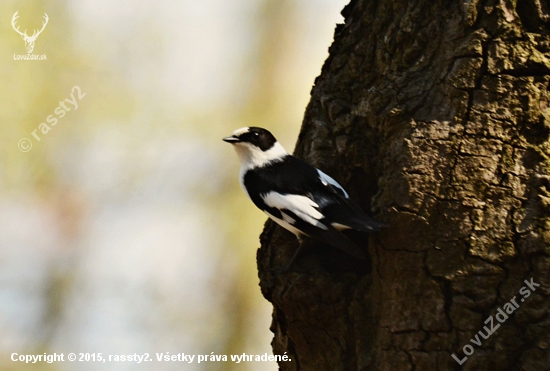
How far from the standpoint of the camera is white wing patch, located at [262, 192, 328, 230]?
2635 millimetres

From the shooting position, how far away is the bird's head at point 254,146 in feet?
10.2

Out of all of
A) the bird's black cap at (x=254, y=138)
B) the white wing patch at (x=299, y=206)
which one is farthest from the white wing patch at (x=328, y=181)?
the bird's black cap at (x=254, y=138)

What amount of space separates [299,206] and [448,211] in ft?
2.26

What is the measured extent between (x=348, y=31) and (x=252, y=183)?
0.90 metres

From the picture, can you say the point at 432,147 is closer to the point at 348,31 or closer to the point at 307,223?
the point at 307,223

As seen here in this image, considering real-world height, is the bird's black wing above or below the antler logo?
below

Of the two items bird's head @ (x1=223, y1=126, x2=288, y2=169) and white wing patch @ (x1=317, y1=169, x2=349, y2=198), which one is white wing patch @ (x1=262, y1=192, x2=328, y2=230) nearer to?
white wing patch @ (x1=317, y1=169, x2=349, y2=198)
